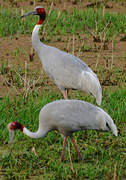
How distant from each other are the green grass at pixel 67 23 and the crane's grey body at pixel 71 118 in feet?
18.0

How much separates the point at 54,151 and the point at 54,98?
1.56m

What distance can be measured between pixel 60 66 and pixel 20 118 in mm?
911

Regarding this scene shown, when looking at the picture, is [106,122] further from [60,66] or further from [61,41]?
[61,41]

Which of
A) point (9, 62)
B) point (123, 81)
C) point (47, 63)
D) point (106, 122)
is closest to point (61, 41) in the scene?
point (9, 62)

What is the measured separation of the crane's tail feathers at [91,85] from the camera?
19.7 ft

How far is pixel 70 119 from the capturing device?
4883mm

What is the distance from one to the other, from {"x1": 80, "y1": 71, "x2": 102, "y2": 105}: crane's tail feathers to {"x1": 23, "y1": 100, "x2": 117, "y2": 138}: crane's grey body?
40.8 inches

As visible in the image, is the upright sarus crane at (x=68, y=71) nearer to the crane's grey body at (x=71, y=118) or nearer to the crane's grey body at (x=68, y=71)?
the crane's grey body at (x=68, y=71)

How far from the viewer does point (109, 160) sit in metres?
4.91

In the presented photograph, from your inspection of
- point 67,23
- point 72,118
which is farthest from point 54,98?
point 67,23

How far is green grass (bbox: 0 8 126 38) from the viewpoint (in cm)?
1062

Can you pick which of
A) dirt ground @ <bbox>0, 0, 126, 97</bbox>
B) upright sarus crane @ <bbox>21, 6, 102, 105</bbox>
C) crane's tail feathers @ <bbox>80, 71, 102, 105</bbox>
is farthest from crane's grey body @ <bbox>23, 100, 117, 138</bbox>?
dirt ground @ <bbox>0, 0, 126, 97</bbox>

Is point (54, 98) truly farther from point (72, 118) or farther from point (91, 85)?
point (72, 118)

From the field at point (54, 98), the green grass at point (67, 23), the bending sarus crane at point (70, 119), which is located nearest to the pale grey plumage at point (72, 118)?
the bending sarus crane at point (70, 119)
